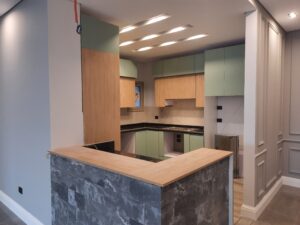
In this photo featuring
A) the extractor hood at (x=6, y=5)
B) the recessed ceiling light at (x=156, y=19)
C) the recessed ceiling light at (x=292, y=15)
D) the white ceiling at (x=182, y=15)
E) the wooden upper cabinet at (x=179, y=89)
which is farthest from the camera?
the wooden upper cabinet at (x=179, y=89)

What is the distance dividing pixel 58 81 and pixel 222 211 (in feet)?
6.54

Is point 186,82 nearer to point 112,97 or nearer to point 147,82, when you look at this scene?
point 147,82

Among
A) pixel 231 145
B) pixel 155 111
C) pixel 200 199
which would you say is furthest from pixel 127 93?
pixel 200 199

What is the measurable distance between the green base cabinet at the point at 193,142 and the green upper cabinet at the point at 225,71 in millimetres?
880

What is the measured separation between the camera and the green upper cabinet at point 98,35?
2541 mm

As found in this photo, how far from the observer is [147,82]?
18.7 ft

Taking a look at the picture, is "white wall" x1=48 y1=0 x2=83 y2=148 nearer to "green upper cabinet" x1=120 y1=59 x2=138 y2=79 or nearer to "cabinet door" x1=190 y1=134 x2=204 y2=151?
"green upper cabinet" x1=120 y1=59 x2=138 y2=79

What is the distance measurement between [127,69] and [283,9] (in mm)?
2952

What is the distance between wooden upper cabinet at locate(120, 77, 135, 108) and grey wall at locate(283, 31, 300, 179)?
294 centimetres

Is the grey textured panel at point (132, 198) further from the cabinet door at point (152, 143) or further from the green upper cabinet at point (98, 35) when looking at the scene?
the cabinet door at point (152, 143)

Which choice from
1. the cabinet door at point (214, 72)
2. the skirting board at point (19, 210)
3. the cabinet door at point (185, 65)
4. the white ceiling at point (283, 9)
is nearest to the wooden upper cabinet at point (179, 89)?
the cabinet door at point (185, 65)

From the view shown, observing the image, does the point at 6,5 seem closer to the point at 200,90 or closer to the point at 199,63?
the point at 199,63

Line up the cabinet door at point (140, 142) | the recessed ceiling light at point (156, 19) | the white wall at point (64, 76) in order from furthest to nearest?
the cabinet door at point (140, 142) < the recessed ceiling light at point (156, 19) < the white wall at point (64, 76)

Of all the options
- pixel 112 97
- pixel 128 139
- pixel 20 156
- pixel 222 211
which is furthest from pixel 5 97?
pixel 222 211
